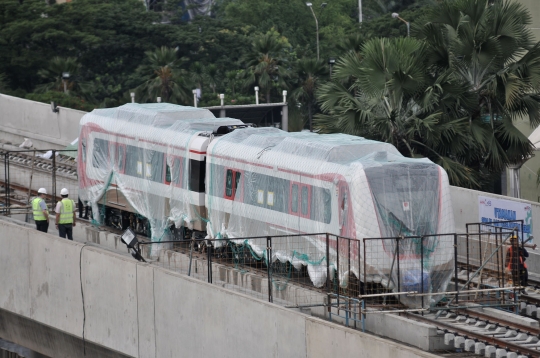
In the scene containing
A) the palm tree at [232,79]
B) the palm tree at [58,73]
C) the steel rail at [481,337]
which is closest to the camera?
the steel rail at [481,337]

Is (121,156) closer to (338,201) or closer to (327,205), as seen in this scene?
(327,205)

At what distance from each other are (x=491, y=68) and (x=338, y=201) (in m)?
8.91

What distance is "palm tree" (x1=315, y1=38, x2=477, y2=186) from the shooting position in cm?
2698

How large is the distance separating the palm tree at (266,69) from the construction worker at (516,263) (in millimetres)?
38322

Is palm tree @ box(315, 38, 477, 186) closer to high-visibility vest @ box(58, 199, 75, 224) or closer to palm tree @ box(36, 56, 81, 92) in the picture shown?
high-visibility vest @ box(58, 199, 75, 224)

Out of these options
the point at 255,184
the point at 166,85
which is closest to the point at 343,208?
the point at 255,184

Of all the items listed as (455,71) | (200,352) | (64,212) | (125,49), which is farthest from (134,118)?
(125,49)

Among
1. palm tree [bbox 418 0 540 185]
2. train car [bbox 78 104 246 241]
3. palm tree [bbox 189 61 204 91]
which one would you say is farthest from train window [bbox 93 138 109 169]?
palm tree [bbox 189 61 204 91]

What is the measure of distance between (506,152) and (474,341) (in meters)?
11.1

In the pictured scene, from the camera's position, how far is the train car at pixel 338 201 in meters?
19.6

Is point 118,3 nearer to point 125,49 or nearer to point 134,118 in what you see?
point 125,49

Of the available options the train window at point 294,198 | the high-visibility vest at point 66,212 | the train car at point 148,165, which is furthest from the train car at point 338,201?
the high-visibility vest at point 66,212

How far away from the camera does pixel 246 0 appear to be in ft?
318

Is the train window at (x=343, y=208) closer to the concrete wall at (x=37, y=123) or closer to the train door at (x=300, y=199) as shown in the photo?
the train door at (x=300, y=199)
